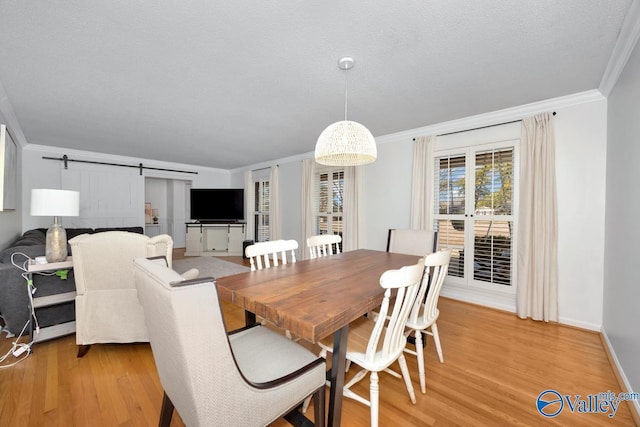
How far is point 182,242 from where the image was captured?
24.1ft

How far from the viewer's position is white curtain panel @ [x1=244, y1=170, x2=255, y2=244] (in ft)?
21.2

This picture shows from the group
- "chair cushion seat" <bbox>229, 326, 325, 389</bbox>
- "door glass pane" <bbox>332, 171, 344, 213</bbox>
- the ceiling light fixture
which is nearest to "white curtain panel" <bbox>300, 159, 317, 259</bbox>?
"door glass pane" <bbox>332, 171, 344, 213</bbox>

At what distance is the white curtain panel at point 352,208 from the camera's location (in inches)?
164

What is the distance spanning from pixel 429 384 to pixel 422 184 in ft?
8.00

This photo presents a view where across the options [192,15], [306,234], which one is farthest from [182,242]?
[192,15]

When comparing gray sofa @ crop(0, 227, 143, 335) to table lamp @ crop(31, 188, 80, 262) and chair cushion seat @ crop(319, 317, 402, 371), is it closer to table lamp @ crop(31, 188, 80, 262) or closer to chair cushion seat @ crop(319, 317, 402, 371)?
table lamp @ crop(31, 188, 80, 262)

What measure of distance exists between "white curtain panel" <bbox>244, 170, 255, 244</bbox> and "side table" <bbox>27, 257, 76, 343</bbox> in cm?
432

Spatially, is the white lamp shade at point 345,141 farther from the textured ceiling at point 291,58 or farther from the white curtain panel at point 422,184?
the white curtain panel at point 422,184

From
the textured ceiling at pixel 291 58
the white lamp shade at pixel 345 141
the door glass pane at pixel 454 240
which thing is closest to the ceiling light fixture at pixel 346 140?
the white lamp shade at pixel 345 141

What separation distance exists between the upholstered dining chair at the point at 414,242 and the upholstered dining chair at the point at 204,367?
6.69ft

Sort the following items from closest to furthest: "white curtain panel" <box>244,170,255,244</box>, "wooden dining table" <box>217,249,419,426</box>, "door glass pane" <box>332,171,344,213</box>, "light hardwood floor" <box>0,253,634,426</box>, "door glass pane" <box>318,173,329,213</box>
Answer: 1. "wooden dining table" <box>217,249,419,426</box>
2. "light hardwood floor" <box>0,253,634,426</box>
3. "door glass pane" <box>332,171,344,213</box>
4. "door glass pane" <box>318,173,329,213</box>
5. "white curtain panel" <box>244,170,255,244</box>

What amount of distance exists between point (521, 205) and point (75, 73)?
448cm

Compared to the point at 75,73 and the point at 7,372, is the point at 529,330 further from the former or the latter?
the point at 75,73

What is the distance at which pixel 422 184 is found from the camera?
11.4 feet
